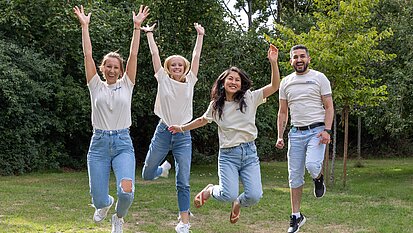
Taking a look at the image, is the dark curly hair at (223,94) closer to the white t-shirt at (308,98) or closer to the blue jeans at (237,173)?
the blue jeans at (237,173)

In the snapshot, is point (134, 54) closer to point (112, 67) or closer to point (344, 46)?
point (112, 67)

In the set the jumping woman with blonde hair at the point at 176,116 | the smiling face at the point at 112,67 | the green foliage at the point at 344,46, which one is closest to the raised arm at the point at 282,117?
the jumping woman with blonde hair at the point at 176,116

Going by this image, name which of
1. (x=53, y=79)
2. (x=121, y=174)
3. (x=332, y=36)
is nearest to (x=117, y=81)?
(x=121, y=174)

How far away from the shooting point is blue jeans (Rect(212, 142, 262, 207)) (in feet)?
19.2

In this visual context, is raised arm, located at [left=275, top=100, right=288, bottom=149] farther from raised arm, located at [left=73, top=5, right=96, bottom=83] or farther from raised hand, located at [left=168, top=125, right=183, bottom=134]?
raised arm, located at [left=73, top=5, right=96, bottom=83]

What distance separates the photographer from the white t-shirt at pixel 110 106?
5609mm

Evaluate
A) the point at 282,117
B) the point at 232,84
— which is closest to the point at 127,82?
the point at 232,84

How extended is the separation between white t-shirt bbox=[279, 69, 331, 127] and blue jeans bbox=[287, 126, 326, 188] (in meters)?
0.13

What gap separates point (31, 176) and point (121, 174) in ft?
37.8

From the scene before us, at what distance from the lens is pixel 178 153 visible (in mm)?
6117

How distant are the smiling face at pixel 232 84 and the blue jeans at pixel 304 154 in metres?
0.94

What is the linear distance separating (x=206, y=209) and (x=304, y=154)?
141 inches

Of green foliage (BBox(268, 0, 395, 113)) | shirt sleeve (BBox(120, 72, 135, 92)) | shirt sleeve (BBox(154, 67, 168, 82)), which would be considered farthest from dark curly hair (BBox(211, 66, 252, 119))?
green foliage (BBox(268, 0, 395, 113))

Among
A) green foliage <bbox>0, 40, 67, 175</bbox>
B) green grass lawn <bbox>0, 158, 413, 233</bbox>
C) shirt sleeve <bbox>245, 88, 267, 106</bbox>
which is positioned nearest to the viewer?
shirt sleeve <bbox>245, 88, 267, 106</bbox>
